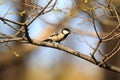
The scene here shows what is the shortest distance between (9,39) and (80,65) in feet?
42.9

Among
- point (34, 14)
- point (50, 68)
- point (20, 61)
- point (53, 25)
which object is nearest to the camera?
point (34, 14)

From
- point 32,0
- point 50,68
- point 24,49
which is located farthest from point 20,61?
point 32,0

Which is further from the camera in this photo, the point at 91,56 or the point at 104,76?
the point at 104,76

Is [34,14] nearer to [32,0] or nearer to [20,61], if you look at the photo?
[32,0]

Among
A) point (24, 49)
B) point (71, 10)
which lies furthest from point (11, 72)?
point (71, 10)

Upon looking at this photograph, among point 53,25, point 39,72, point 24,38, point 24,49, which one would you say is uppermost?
point 24,38

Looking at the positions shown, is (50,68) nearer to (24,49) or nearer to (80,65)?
(80,65)

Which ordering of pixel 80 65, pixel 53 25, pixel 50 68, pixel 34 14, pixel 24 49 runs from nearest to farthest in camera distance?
1. pixel 34 14
2. pixel 53 25
3. pixel 24 49
4. pixel 80 65
5. pixel 50 68

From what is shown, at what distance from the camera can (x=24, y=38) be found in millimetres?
4660

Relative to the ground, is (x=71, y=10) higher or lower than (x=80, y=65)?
higher

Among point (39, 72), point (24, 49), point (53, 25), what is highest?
point (53, 25)

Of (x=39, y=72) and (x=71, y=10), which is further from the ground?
(x=71, y=10)

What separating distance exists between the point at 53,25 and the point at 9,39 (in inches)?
122

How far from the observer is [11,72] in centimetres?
1311
